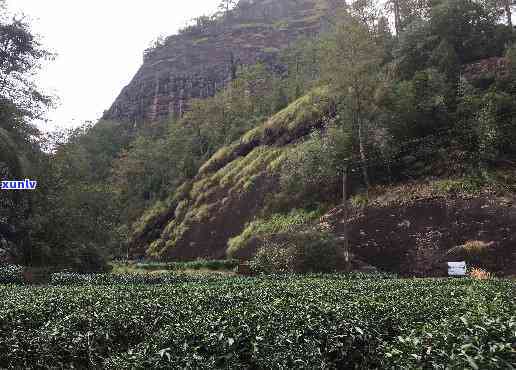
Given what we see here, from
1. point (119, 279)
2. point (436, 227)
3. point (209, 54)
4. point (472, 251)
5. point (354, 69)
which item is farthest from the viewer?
point (209, 54)

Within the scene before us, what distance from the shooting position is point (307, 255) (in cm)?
1925

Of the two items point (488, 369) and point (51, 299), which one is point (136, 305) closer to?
point (51, 299)

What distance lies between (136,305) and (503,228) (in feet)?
57.3

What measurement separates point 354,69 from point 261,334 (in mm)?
24434

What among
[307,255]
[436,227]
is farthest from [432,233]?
[307,255]

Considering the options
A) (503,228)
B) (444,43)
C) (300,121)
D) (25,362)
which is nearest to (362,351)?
(25,362)

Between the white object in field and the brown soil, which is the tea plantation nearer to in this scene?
the white object in field

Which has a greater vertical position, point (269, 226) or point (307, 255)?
point (269, 226)

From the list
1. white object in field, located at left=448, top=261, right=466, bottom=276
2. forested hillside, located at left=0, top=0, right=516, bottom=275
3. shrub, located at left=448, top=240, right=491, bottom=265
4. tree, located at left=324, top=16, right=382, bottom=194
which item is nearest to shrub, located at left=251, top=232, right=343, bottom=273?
forested hillside, located at left=0, top=0, right=516, bottom=275

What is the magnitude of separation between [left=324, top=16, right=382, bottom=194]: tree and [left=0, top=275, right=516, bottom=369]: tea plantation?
69.7 feet

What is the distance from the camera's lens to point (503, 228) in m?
18.6

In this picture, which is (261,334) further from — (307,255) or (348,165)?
(348,165)

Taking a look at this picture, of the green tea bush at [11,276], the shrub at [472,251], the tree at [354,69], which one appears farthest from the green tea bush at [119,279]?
the tree at [354,69]

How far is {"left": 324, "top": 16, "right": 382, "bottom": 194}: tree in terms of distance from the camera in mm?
26516
